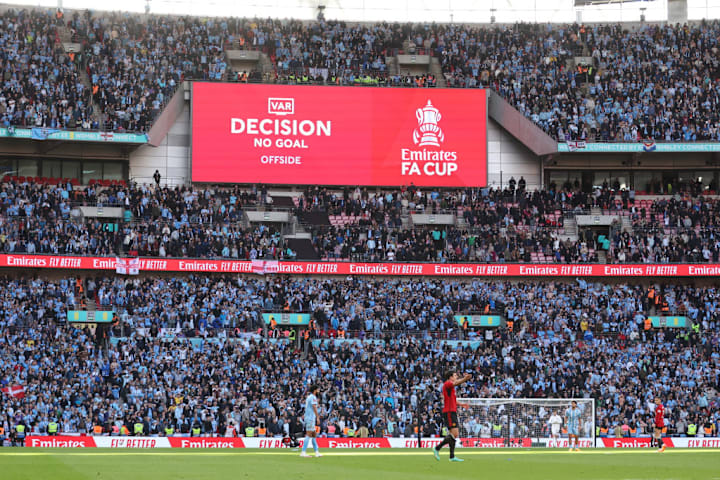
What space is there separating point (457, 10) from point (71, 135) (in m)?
29.6

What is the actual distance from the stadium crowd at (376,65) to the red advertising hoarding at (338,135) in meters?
1.25

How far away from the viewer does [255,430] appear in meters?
39.4

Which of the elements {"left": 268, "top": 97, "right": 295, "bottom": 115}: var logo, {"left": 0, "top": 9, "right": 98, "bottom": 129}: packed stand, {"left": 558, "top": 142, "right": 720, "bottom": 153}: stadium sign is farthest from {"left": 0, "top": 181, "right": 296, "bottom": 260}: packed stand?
{"left": 558, "top": 142, "right": 720, "bottom": 153}: stadium sign

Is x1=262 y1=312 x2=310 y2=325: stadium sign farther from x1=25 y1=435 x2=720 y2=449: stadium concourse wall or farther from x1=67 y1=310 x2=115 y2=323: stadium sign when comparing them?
x1=25 y1=435 x2=720 y2=449: stadium concourse wall

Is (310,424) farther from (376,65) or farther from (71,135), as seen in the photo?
(376,65)

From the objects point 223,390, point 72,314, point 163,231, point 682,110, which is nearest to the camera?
point 223,390

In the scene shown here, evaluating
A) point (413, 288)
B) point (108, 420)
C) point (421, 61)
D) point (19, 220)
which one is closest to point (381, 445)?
point (108, 420)

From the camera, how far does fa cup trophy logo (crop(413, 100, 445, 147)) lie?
5872 centimetres

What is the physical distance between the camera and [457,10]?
69562 mm

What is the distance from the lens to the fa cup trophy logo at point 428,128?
58719 mm

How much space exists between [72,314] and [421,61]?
2710 centimetres

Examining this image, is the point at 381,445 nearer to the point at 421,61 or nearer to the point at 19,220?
the point at 19,220

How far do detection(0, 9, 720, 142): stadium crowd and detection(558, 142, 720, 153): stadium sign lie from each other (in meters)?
0.51

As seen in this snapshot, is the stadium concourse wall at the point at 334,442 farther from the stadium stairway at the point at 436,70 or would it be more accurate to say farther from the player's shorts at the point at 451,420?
the stadium stairway at the point at 436,70
